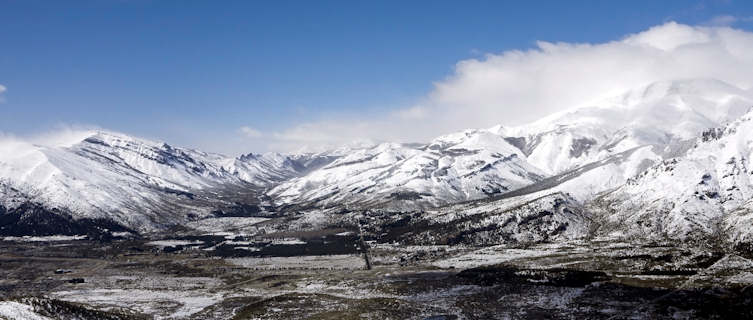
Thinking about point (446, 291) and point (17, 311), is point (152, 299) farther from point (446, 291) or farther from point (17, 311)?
point (446, 291)

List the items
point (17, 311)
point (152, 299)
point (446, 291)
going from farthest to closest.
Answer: point (152, 299) → point (446, 291) → point (17, 311)

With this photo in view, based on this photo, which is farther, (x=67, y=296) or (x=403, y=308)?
(x=67, y=296)

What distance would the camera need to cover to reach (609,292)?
4938 inches

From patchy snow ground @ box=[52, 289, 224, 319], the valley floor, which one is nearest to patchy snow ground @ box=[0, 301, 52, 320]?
the valley floor

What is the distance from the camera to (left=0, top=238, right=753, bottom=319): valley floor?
110 meters

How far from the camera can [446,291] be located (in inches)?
5458

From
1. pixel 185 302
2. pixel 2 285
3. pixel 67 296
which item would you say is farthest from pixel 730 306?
pixel 2 285

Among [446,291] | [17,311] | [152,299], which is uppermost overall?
[17,311]

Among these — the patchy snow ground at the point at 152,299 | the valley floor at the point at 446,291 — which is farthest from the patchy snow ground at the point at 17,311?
the patchy snow ground at the point at 152,299

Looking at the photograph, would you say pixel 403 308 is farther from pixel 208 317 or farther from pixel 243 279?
pixel 243 279

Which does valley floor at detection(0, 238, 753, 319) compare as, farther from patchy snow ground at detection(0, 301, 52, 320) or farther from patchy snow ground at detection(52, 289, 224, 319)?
patchy snow ground at detection(0, 301, 52, 320)

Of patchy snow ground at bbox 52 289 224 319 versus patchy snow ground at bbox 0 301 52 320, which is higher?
patchy snow ground at bbox 0 301 52 320

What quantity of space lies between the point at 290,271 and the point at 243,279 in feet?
63.1

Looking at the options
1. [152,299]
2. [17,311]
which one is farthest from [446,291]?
[17,311]
